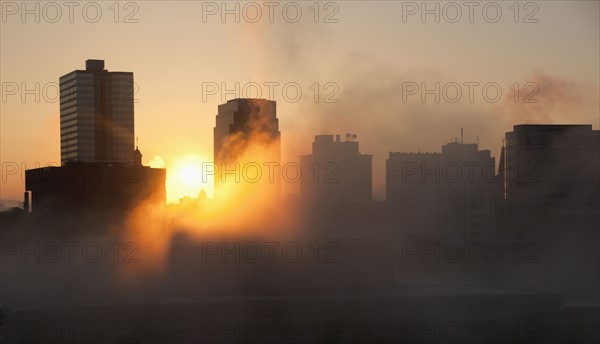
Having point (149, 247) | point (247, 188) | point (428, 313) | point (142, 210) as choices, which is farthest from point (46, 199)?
point (428, 313)

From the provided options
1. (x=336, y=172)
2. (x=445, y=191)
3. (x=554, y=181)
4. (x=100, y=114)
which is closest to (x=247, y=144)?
(x=336, y=172)

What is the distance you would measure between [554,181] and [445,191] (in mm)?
23485

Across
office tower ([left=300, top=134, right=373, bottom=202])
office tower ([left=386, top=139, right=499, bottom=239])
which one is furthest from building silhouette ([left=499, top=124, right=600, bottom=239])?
office tower ([left=300, top=134, right=373, bottom=202])

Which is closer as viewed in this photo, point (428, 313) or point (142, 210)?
→ point (428, 313)

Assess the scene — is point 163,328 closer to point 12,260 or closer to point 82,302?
point 82,302

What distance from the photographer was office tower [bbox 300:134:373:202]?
10538 centimetres

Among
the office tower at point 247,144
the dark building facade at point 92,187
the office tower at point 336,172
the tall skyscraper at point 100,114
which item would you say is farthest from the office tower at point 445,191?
the dark building facade at point 92,187

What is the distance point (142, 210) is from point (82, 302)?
1406 inches

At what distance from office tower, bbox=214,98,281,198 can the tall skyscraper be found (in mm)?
39429

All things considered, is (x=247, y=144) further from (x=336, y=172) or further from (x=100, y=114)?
(x=100, y=114)

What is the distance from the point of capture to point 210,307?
65000 mm

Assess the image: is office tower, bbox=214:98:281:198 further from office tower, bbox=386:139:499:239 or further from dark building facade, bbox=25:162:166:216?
office tower, bbox=386:139:499:239

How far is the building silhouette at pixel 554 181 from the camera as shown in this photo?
11300 centimetres

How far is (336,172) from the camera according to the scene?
409ft
